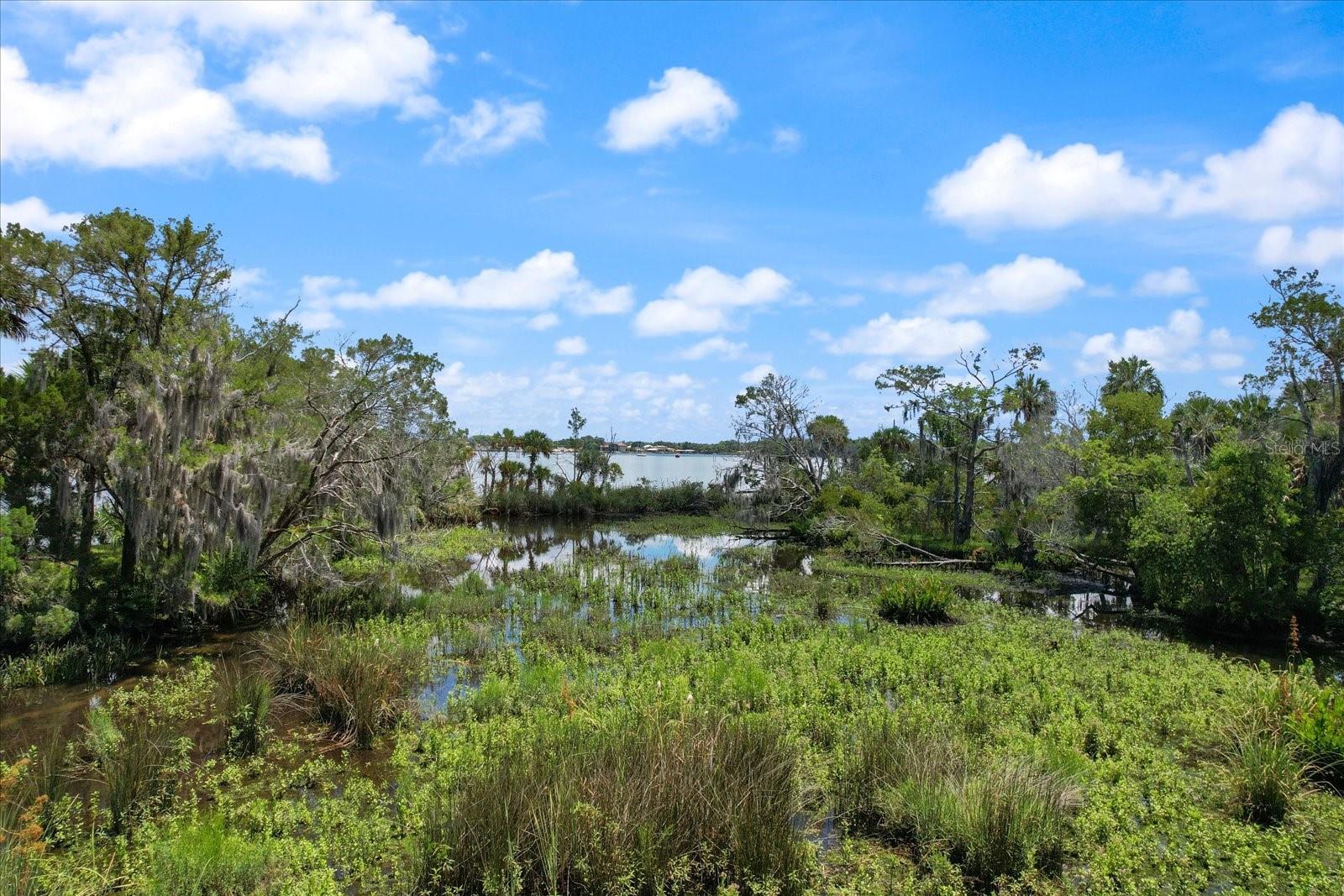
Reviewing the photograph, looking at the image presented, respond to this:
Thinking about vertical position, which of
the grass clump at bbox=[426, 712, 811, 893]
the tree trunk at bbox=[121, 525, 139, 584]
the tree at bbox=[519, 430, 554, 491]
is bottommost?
the grass clump at bbox=[426, 712, 811, 893]

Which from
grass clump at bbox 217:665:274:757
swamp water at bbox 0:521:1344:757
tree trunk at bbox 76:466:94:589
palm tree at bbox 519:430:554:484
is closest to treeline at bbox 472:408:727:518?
palm tree at bbox 519:430:554:484

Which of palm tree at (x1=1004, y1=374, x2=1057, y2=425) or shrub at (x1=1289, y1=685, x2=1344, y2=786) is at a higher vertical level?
palm tree at (x1=1004, y1=374, x2=1057, y2=425)

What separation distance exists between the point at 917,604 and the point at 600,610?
6992mm

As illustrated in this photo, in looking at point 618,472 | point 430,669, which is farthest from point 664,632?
point 618,472

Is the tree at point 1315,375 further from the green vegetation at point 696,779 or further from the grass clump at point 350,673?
the grass clump at point 350,673

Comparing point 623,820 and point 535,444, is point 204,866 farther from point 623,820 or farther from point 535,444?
point 535,444

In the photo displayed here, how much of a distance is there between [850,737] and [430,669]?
266 inches

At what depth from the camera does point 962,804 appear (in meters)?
6.22

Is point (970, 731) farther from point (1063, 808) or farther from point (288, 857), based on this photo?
point (288, 857)

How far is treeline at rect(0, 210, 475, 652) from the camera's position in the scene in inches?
488

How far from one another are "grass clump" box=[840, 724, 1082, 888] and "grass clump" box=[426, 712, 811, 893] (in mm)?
948

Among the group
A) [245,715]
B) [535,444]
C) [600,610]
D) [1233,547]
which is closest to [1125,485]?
[1233,547]

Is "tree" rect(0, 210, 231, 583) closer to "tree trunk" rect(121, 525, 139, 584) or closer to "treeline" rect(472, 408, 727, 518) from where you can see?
"tree trunk" rect(121, 525, 139, 584)

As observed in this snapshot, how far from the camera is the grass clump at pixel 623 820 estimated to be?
5.51m
